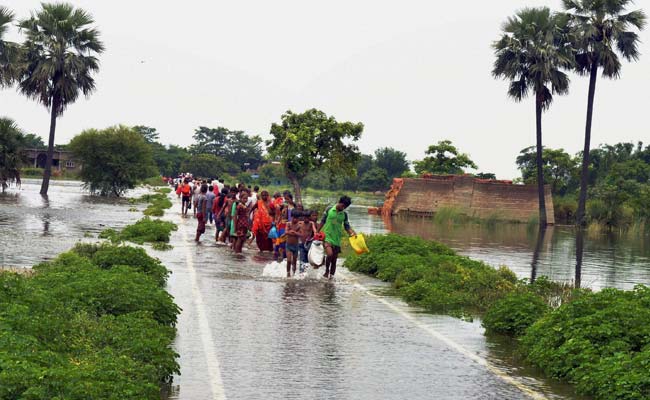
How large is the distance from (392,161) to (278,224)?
14618 centimetres

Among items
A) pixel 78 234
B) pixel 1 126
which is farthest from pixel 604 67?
pixel 78 234

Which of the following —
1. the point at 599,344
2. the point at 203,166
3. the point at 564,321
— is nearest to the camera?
the point at 599,344

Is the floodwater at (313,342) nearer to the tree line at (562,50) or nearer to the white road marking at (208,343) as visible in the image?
the white road marking at (208,343)

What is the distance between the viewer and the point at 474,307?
16812 millimetres

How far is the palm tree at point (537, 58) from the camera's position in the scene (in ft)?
222

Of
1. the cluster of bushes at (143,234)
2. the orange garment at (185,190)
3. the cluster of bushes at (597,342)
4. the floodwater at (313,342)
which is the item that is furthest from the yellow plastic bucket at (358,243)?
the orange garment at (185,190)

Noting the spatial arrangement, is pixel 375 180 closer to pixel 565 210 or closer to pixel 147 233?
pixel 565 210

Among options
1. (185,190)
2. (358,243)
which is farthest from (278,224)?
(185,190)

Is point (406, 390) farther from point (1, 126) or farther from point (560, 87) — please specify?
point (560, 87)

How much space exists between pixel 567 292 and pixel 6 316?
11.1 m

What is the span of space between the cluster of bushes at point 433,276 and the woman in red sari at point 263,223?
9.92 ft

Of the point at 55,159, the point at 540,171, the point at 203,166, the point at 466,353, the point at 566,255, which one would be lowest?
the point at 466,353

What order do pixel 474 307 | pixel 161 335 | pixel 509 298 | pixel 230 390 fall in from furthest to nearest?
pixel 474 307 → pixel 509 298 → pixel 161 335 → pixel 230 390

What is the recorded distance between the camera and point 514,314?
1385 centimetres
